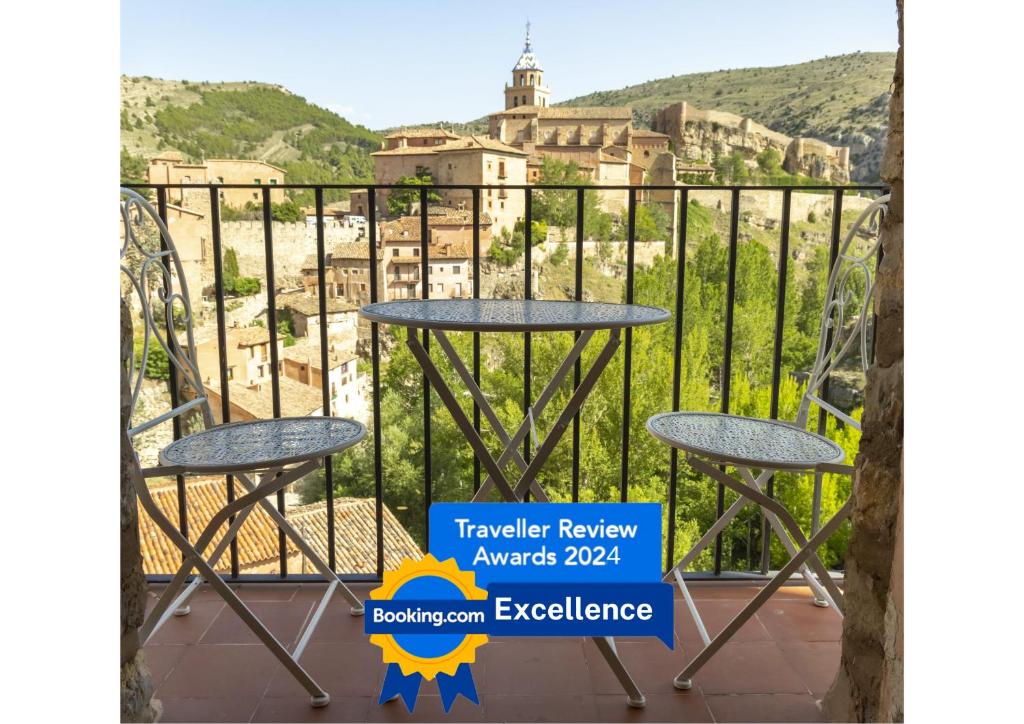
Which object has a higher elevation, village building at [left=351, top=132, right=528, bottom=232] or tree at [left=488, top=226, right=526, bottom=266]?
village building at [left=351, top=132, right=528, bottom=232]

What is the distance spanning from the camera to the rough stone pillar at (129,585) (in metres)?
1.24

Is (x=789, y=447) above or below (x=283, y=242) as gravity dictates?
below

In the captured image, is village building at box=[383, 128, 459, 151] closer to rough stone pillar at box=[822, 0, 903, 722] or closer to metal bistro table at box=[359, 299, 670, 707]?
metal bistro table at box=[359, 299, 670, 707]

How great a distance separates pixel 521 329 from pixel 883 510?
0.68 metres

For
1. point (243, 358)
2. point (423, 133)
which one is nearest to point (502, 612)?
point (243, 358)

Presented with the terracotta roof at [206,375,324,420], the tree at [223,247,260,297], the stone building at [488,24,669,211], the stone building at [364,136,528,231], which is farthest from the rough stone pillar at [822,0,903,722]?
the stone building at [488,24,669,211]

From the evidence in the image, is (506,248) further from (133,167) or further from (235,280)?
(133,167)

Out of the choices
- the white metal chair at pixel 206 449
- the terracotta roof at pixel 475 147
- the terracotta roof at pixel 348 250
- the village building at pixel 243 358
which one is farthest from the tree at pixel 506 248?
the white metal chair at pixel 206 449

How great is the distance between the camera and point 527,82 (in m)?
58.4

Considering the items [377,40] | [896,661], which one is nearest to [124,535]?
[896,661]

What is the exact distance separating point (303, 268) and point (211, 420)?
3864 centimetres

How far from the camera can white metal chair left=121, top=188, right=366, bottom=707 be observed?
1.48 m

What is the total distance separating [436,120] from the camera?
168ft

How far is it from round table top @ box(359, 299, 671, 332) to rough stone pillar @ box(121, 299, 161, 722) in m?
0.44
